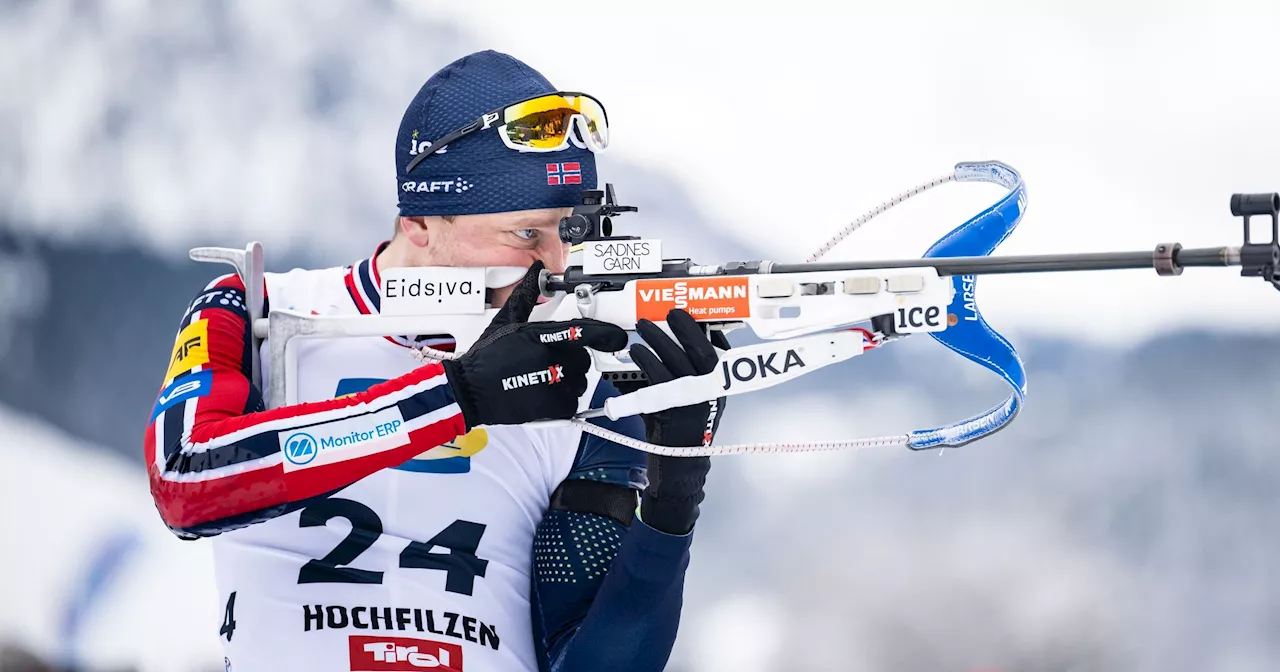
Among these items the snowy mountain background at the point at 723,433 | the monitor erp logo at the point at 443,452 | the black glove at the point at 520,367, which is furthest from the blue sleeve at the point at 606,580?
the snowy mountain background at the point at 723,433

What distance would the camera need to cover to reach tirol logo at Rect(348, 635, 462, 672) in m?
1.94

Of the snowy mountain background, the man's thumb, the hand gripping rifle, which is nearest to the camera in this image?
the hand gripping rifle

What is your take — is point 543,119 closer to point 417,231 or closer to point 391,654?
point 417,231

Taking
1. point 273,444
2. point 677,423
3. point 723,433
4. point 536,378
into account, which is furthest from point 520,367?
point 723,433

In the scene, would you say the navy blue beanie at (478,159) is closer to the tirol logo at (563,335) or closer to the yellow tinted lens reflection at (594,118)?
the yellow tinted lens reflection at (594,118)

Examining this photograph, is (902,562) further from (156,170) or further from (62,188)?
(62,188)

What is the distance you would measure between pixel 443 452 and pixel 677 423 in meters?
0.40

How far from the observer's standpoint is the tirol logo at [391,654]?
6.36 ft

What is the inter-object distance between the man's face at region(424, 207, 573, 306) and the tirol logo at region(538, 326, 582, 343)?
0.69ft

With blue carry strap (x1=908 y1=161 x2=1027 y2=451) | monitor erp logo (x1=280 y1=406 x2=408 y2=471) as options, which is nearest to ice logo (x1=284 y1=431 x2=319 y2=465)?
monitor erp logo (x1=280 y1=406 x2=408 y2=471)

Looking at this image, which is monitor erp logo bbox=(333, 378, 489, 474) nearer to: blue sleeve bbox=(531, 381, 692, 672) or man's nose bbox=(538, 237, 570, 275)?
blue sleeve bbox=(531, 381, 692, 672)

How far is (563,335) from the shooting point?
68.5 inches

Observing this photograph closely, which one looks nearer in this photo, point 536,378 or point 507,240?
point 536,378

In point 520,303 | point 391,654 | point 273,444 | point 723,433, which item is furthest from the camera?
point 723,433
